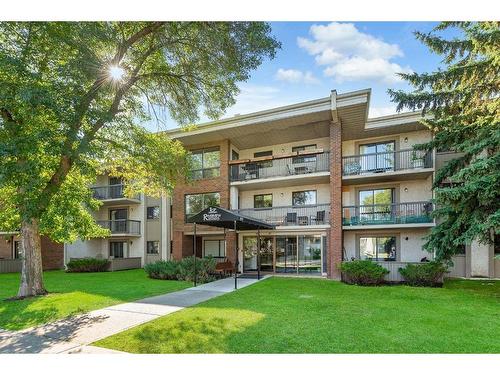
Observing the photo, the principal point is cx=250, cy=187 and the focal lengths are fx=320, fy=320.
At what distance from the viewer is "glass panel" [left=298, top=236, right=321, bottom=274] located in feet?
50.8

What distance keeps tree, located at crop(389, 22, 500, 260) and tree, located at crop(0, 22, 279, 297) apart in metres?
6.09

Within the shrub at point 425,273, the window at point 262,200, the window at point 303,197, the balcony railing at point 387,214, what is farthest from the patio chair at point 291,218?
the shrub at point 425,273

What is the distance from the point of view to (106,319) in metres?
6.67

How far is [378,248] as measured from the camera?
15.4 meters

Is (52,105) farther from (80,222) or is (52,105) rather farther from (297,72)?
(80,222)

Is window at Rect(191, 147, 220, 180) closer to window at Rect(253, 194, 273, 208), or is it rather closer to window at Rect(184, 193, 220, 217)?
window at Rect(184, 193, 220, 217)

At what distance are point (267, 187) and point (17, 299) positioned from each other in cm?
1163

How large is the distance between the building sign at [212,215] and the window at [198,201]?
613cm

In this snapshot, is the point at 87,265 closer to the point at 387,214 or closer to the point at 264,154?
→ the point at 264,154

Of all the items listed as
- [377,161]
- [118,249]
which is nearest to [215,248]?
[118,249]

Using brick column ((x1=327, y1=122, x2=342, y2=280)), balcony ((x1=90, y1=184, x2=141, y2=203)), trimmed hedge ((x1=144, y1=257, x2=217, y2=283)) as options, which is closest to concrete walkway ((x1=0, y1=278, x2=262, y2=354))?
trimmed hedge ((x1=144, y1=257, x2=217, y2=283))

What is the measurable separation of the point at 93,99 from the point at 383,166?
12207mm

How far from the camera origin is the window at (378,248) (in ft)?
49.8
